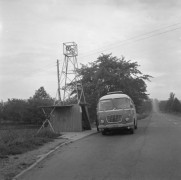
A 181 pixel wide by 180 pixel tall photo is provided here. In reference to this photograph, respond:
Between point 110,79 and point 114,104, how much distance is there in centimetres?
1884

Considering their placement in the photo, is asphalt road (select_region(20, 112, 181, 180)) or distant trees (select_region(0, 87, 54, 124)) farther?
distant trees (select_region(0, 87, 54, 124))

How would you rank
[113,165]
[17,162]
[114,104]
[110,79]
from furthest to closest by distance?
[110,79] → [114,104] → [17,162] → [113,165]

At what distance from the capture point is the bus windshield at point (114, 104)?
68.3ft

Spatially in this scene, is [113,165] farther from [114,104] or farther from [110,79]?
[110,79]

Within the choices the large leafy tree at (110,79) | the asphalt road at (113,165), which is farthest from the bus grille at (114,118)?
the large leafy tree at (110,79)

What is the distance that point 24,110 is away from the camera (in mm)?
59500

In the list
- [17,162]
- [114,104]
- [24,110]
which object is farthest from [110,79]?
[17,162]

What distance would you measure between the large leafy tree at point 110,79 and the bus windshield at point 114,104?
1806cm

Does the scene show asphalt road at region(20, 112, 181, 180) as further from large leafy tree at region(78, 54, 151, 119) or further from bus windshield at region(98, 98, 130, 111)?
large leafy tree at region(78, 54, 151, 119)

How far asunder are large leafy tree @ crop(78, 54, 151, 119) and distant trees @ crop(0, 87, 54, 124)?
1577 centimetres

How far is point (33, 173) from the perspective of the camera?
8.89 meters

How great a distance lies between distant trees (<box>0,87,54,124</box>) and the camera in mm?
56453

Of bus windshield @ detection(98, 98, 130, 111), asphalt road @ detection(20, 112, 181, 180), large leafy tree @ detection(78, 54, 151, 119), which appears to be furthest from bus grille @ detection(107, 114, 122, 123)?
large leafy tree @ detection(78, 54, 151, 119)

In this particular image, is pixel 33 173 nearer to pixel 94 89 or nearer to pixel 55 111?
pixel 55 111
